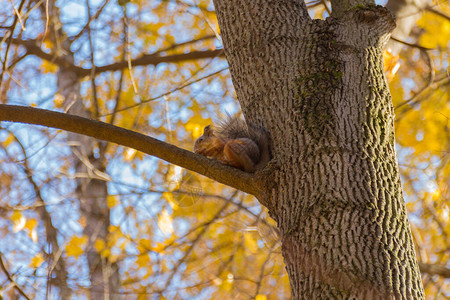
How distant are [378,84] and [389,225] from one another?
0.58 m

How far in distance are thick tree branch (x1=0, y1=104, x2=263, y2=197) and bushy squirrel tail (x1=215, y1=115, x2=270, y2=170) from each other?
9 centimetres

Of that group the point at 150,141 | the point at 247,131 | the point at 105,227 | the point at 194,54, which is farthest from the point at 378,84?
the point at 105,227

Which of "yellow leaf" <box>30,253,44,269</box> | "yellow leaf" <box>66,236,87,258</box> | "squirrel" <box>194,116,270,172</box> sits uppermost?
"yellow leaf" <box>66,236,87,258</box>

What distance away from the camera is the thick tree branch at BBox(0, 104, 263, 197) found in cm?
173

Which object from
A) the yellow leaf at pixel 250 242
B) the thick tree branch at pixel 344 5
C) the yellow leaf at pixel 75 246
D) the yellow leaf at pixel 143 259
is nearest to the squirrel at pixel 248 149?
the thick tree branch at pixel 344 5

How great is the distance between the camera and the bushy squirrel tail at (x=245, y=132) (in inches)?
69.2

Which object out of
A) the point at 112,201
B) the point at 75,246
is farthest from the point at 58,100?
the point at 75,246

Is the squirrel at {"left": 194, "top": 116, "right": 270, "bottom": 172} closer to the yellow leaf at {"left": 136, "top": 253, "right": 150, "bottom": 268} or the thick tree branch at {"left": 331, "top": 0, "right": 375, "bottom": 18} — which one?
the thick tree branch at {"left": 331, "top": 0, "right": 375, "bottom": 18}

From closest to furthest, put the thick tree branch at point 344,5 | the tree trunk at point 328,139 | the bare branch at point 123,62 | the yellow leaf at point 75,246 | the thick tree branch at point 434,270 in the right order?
the tree trunk at point 328,139 → the thick tree branch at point 344,5 → the thick tree branch at point 434,270 → the yellow leaf at point 75,246 → the bare branch at point 123,62

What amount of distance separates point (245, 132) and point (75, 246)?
9.81 feet

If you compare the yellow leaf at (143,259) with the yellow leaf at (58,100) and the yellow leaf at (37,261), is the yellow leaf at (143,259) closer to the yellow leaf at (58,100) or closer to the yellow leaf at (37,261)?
the yellow leaf at (37,261)

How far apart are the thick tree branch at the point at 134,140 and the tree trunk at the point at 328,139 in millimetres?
149

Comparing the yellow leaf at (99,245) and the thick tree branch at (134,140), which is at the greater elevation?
the yellow leaf at (99,245)

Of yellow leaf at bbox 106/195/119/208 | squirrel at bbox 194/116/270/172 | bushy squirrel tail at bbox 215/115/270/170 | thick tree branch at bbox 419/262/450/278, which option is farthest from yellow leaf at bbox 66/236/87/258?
thick tree branch at bbox 419/262/450/278
